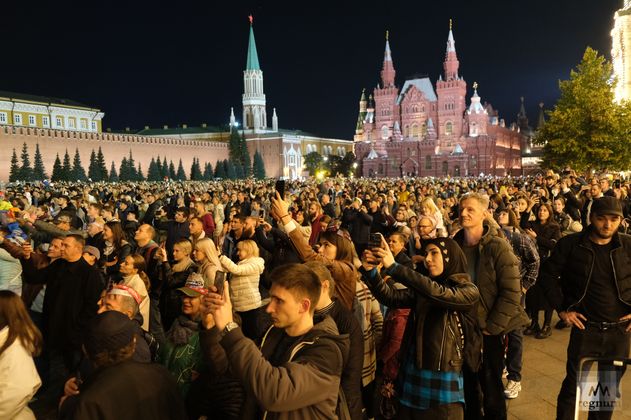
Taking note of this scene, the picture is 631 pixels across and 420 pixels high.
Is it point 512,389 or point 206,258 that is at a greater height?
point 206,258

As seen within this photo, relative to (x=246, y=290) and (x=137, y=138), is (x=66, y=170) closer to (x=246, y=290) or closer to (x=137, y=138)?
(x=137, y=138)

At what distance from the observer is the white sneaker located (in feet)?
14.3

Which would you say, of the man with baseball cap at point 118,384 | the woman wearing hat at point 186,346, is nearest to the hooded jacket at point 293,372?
the man with baseball cap at point 118,384

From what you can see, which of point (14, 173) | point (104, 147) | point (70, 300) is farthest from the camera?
point (104, 147)

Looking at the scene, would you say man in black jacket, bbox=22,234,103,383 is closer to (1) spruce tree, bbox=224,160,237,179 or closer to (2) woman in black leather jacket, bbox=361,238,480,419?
(2) woman in black leather jacket, bbox=361,238,480,419

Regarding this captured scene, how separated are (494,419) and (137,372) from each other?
2.70 meters

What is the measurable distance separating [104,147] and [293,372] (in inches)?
2513

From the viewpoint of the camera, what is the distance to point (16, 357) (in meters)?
2.73

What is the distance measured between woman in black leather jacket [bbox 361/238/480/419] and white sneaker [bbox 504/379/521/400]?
1.61 meters

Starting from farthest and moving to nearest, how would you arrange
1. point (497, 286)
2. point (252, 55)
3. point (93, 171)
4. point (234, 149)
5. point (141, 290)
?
point (252, 55) < point (234, 149) < point (93, 171) < point (141, 290) < point (497, 286)

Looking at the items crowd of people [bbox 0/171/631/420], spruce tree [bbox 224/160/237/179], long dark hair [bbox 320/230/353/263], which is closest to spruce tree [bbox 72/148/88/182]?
spruce tree [bbox 224/160/237/179]

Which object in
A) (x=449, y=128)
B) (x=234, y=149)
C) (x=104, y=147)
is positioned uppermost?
(x=449, y=128)

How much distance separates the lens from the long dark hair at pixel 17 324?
280 centimetres

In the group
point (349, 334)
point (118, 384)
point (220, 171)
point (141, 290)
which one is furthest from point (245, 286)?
point (220, 171)
